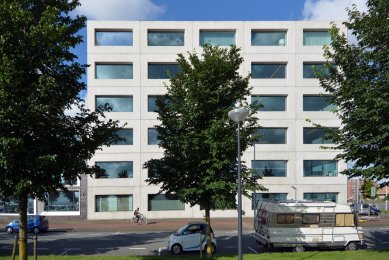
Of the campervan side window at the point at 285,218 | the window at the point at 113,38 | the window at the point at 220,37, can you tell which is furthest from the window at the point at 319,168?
the campervan side window at the point at 285,218

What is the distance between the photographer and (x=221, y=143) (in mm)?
16031

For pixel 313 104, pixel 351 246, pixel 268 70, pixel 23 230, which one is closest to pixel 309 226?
pixel 351 246

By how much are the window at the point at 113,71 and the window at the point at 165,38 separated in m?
3.65

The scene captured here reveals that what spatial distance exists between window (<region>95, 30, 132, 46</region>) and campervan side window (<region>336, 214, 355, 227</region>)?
3237 centimetres

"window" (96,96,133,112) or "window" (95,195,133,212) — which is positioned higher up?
"window" (96,96,133,112)

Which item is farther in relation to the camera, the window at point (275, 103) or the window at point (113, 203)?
the window at point (275, 103)

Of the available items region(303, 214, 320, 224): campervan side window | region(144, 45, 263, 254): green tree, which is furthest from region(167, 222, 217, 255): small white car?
region(303, 214, 320, 224): campervan side window

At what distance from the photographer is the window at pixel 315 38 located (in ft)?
163

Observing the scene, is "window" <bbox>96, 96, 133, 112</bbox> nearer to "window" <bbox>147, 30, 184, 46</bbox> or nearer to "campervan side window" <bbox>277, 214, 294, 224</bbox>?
"window" <bbox>147, 30, 184, 46</bbox>

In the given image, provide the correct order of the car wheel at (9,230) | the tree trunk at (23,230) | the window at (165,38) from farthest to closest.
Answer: the window at (165,38) → the car wheel at (9,230) → the tree trunk at (23,230)

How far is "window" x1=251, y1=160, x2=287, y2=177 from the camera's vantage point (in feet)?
159

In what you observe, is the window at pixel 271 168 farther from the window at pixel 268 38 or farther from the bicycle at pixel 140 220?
the bicycle at pixel 140 220

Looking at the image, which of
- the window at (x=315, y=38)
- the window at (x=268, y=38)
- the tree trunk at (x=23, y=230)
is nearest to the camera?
the tree trunk at (x=23, y=230)

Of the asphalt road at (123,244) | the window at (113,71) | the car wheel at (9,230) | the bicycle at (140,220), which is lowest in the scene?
the bicycle at (140,220)
